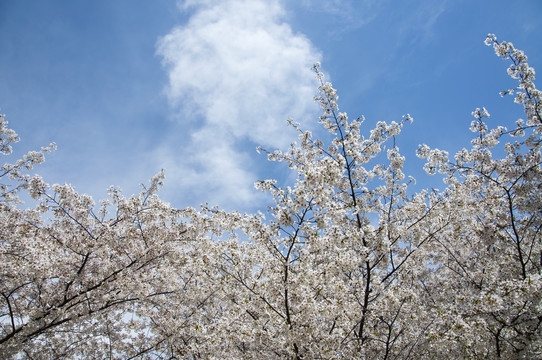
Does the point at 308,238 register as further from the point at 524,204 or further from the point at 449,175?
the point at 524,204

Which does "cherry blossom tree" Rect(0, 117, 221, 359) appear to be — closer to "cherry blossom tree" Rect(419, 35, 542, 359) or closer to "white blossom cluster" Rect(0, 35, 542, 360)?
"white blossom cluster" Rect(0, 35, 542, 360)

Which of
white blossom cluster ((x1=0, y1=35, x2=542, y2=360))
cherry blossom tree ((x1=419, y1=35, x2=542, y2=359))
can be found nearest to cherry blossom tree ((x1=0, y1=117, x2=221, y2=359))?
white blossom cluster ((x1=0, y1=35, x2=542, y2=360))

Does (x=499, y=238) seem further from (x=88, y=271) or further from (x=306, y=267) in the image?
(x=88, y=271)

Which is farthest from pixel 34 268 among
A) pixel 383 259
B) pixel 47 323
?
pixel 383 259

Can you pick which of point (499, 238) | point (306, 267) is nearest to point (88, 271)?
point (306, 267)

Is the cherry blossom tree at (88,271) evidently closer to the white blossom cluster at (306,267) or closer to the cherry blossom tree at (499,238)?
the white blossom cluster at (306,267)

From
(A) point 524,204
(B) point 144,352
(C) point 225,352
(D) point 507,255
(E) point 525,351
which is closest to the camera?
(E) point 525,351

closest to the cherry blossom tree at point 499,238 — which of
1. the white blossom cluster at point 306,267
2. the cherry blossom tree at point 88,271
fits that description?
the white blossom cluster at point 306,267

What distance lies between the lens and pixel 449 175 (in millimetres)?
8094

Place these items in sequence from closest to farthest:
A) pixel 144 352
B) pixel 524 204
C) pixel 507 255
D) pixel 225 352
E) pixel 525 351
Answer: pixel 525 351 → pixel 524 204 → pixel 225 352 → pixel 507 255 → pixel 144 352

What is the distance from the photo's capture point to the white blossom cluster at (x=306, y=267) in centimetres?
627

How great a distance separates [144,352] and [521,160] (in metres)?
12.7

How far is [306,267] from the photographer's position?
695cm

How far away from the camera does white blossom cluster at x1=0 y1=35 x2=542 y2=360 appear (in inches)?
247
